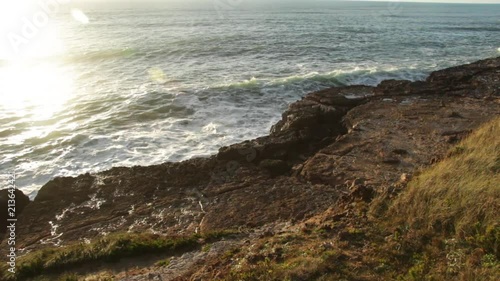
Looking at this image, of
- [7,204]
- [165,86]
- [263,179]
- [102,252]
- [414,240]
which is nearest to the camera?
[414,240]

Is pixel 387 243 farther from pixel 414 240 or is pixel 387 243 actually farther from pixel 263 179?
pixel 263 179

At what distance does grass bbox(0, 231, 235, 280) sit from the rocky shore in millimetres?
437

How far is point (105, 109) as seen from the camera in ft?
68.3

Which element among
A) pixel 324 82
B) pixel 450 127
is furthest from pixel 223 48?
pixel 450 127

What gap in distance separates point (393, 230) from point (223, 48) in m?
34.4

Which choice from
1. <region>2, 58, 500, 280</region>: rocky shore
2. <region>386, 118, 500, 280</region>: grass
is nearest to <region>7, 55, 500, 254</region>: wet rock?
<region>2, 58, 500, 280</region>: rocky shore

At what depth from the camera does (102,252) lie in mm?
8078

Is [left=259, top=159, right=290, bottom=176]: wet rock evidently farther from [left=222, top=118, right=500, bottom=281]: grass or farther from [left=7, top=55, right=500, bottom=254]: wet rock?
[left=222, top=118, right=500, bottom=281]: grass

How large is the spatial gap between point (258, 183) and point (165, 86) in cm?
1547

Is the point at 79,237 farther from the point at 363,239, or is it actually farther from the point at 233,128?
the point at 233,128

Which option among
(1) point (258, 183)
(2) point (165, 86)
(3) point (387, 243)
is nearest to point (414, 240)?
(3) point (387, 243)

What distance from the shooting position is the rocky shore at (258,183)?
9461mm

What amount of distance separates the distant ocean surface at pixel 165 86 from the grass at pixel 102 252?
17.2ft

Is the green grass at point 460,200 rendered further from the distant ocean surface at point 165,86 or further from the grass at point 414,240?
the distant ocean surface at point 165,86
